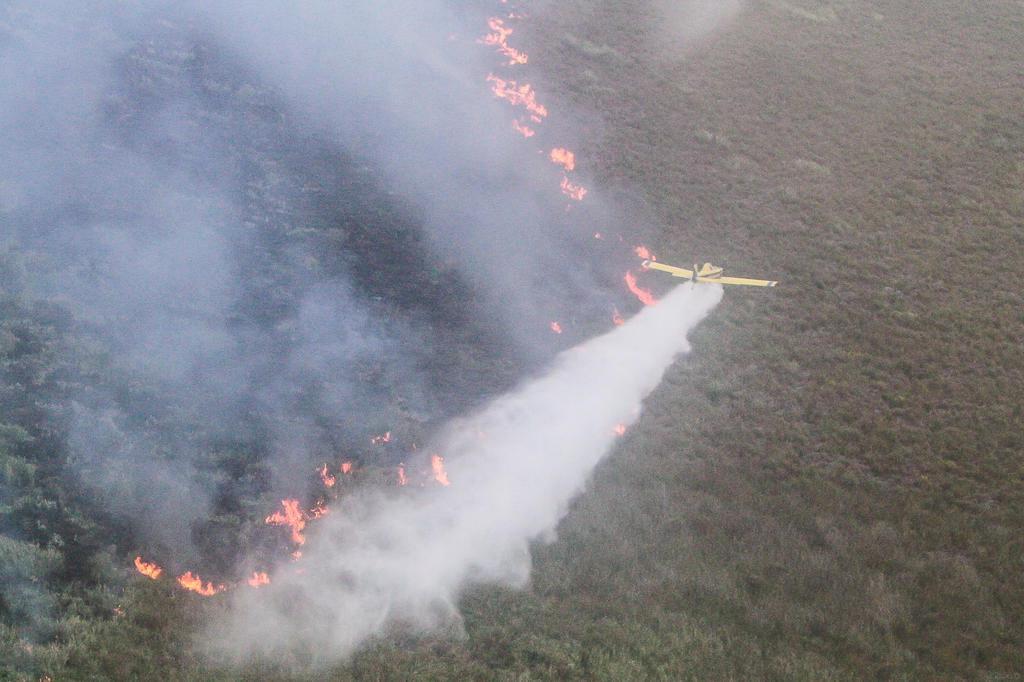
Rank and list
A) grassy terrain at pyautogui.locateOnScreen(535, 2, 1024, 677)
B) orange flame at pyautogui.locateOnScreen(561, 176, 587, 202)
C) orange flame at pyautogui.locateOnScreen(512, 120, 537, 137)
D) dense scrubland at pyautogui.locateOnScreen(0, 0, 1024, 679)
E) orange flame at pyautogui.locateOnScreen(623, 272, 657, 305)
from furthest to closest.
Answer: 1. orange flame at pyautogui.locateOnScreen(512, 120, 537, 137)
2. orange flame at pyautogui.locateOnScreen(561, 176, 587, 202)
3. orange flame at pyautogui.locateOnScreen(623, 272, 657, 305)
4. grassy terrain at pyautogui.locateOnScreen(535, 2, 1024, 677)
5. dense scrubland at pyautogui.locateOnScreen(0, 0, 1024, 679)

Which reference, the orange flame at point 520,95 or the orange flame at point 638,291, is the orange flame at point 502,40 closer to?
the orange flame at point 520,95

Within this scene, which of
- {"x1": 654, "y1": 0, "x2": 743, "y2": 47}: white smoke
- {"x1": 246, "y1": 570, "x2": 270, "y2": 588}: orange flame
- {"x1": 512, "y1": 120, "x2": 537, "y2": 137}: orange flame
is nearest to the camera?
{"x1": 246, "y1": 570, "x2": 270, "y2": 588}: orange flame

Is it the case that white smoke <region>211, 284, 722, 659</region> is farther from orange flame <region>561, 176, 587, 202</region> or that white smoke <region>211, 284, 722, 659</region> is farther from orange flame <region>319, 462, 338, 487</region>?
orange flame <region>561, 176, 587, 202</region>

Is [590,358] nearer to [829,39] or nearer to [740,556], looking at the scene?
[740,556]

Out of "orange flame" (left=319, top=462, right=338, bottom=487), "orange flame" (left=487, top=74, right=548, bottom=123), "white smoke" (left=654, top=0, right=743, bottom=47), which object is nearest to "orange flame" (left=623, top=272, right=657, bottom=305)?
"orange flame" (left=487, top=74, right=548, bottom=123)

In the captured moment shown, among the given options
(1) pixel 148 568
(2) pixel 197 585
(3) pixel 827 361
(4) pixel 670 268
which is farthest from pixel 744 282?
(1) pixel 148 568

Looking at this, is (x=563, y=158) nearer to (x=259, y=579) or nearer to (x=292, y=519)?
(x=292, y=519)

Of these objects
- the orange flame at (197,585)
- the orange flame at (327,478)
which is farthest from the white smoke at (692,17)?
the orange flame at (197,585)
